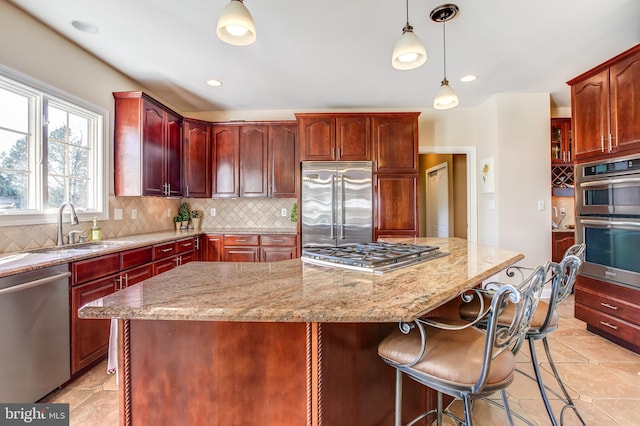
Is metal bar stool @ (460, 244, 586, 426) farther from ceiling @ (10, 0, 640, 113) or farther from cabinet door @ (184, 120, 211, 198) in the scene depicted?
cabinet door @ (184, 120, 211, 198)

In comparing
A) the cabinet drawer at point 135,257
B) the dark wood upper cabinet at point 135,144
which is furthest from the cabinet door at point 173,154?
the cabinet drawer at point 135,257

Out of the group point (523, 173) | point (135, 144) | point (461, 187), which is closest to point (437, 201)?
point (461, 187)

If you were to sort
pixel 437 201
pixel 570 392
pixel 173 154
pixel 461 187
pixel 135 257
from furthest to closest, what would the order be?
pixel 437 201 < pixel 461 187 < pixel 173 154 < pixel 135 257 < pixel 570 392

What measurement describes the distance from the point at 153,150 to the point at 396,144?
2.85 m

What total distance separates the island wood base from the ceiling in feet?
7.02

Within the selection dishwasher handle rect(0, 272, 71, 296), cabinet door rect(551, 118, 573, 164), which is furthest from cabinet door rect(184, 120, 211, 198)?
cabinet door rect(551, 118, 573, 164)

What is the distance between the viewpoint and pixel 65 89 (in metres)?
2.62

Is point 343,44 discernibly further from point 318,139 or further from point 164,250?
point 164,250

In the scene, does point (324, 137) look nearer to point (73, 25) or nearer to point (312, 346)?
point (73, 25)

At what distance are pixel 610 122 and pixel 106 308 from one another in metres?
3.63

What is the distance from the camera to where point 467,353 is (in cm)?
110

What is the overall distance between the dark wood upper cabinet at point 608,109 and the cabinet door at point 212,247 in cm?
401

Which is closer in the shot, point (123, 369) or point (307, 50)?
point (123, 369)

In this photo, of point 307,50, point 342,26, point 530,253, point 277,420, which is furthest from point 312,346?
point 530,253
